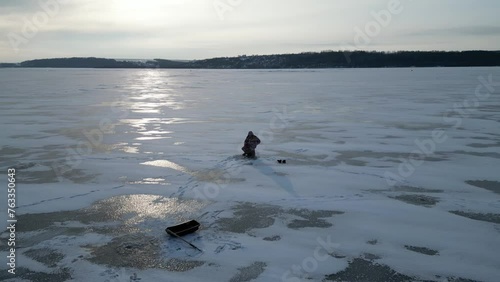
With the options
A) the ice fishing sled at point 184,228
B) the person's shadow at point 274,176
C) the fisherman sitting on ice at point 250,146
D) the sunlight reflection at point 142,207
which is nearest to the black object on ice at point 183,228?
the ice fishing sled at point 184,228

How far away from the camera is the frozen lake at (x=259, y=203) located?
Answer: 385 cm

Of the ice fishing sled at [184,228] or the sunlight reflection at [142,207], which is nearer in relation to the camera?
the ice fishing sled at [184,228]

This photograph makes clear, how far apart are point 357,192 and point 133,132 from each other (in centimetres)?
695

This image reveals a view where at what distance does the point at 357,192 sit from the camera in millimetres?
5906

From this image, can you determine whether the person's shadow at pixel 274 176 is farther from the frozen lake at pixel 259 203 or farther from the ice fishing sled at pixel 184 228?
the ice fishing sled at pixel 184 228

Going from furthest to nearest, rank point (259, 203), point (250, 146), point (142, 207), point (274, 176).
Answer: point (250, 146)
point (274, 176)
point (259, 203)
point (142, 207)

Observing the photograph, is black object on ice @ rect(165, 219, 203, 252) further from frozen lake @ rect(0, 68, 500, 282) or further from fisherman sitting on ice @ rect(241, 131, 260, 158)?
fisherman sitting on ice @ rect(241, 131, 260, 158)

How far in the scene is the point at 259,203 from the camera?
18.0 ft

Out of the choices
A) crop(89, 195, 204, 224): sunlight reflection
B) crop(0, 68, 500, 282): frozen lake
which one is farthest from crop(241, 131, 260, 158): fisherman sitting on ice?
crop(89, 195, 204, 224): sunlight reflection

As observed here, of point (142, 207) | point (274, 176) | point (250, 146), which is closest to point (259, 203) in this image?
point (274, 176)

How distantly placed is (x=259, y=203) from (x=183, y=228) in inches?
53.3

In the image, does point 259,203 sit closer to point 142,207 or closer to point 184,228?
point 184,228

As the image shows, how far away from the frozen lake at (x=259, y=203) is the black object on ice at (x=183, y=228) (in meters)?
0.07

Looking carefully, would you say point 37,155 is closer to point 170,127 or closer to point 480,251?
point 170,127
